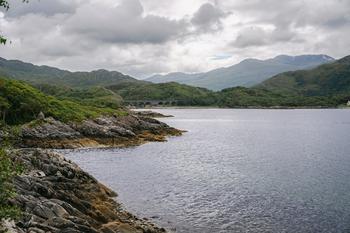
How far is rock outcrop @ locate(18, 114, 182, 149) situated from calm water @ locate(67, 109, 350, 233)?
9.54m

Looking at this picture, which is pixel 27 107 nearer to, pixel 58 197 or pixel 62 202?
pixel 58 197

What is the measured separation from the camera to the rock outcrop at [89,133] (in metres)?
102

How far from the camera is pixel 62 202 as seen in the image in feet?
125

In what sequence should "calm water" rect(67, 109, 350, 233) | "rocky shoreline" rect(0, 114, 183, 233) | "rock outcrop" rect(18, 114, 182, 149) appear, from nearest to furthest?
"rocky shoreline" rect(0, 114, 183, 233) → "calm water" rect(67, 109, 350, 233) → "rock outcrop" rect(18, 114, 182, 149)

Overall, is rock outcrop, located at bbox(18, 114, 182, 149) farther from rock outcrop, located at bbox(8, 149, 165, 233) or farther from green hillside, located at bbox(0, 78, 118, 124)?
rock outcrop, located at bbox(8, 149, 165, 233)

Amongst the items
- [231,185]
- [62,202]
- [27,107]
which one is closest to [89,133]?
[27,107]

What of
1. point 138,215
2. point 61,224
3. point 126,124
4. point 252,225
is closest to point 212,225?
point 252,225

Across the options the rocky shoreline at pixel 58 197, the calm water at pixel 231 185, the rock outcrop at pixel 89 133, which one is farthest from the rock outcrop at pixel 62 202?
the rock outcrop at pixel 89 133

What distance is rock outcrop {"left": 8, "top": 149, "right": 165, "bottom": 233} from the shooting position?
105ft

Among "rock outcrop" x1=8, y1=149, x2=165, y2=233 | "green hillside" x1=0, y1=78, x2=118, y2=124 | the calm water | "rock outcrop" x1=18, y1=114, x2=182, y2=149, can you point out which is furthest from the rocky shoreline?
"green hillside" x1=0, y1=78, x2=118, y2=124

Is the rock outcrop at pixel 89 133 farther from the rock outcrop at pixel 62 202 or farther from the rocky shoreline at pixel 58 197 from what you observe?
the rock outcrop at pixel 62 202

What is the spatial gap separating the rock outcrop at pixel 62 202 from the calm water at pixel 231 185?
3.84m

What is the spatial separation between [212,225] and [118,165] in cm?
4235

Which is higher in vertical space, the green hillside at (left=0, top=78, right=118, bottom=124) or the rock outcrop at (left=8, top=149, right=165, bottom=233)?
the green hillside at (left=0, top=78, right=118, bottom=124)
